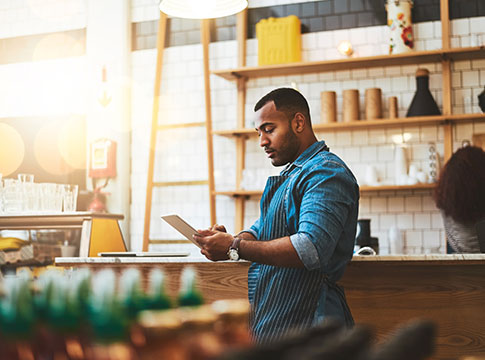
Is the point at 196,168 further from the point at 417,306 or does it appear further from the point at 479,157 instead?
the point at 417,306

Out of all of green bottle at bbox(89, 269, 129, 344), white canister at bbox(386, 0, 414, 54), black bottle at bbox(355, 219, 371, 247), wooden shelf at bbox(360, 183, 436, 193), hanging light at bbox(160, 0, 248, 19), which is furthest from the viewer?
white canister at bbox(386, 0, 414, 54)

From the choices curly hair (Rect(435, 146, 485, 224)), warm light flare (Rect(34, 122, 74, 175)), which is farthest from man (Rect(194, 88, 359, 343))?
warm light flare (Rect(34, 122, 74, 175))

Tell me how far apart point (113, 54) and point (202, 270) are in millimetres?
3656

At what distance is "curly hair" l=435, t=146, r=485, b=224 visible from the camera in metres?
3.61

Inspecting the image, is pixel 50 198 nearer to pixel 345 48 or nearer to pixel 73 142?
pixel 73 142

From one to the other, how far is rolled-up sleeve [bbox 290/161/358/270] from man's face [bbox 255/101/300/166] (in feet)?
0.69

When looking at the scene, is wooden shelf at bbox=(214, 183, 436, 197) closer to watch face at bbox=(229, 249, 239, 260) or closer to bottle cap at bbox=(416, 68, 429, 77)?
bottle cap at bbox=(416, 68, 429, 77)

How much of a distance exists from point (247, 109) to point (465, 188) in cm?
267

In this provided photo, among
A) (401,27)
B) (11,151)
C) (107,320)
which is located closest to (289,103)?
(107,320)

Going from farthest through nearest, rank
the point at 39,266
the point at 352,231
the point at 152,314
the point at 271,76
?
1. the point at 271,76
2. the point at 39,266
3. the point at 352,231
4. the point at 152,314

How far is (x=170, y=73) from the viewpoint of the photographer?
618cm

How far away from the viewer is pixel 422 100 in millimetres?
5211

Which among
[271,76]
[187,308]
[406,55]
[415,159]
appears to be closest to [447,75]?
[406,55]

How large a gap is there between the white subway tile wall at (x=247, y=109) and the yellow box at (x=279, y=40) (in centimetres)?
19
